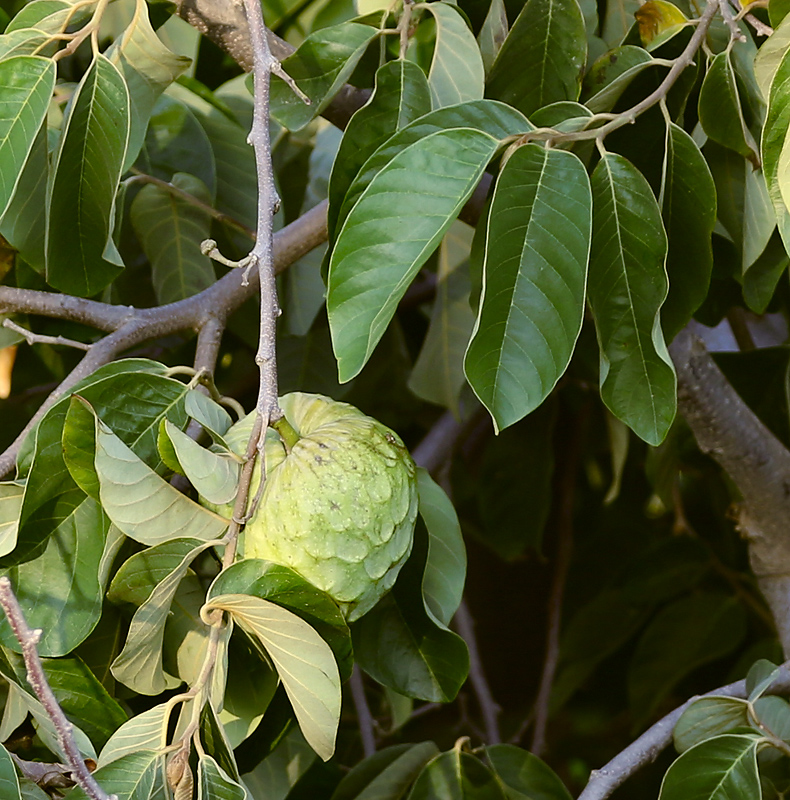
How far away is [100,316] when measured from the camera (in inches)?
34.4

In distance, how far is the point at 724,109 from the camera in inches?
31.0

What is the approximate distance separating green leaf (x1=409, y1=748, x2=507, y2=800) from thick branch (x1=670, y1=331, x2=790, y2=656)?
1.63 ft

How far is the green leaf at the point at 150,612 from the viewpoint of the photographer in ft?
2.07

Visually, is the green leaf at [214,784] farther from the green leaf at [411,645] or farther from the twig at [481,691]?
the twig at [481,691]

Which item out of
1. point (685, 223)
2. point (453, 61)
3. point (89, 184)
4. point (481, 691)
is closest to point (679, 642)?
point (481, 691)

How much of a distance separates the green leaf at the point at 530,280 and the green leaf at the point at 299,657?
0.71ft

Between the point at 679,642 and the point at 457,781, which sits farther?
the point at 679,642

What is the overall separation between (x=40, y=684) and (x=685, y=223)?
0.62 metres

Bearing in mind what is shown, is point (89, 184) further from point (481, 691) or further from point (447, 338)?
point (481, 691)

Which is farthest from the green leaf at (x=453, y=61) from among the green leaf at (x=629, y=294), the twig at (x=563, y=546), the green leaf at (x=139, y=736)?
the twig at (x=563, y=546)

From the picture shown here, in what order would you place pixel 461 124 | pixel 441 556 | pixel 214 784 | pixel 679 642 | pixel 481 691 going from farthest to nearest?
pixel 679 642, pixel 481 691, pixel 441 556, pixel 461 124, pixel 214 784

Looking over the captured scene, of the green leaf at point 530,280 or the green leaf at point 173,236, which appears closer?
the green leaf at point 530,280

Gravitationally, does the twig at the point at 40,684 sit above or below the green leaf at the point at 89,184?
below

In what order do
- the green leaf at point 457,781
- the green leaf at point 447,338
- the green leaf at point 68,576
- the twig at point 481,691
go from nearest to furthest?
the green leaf at point 68,576 < the green leaf at point 457,781 < the green leaf at point 447,338 < the twig at point 481,691
